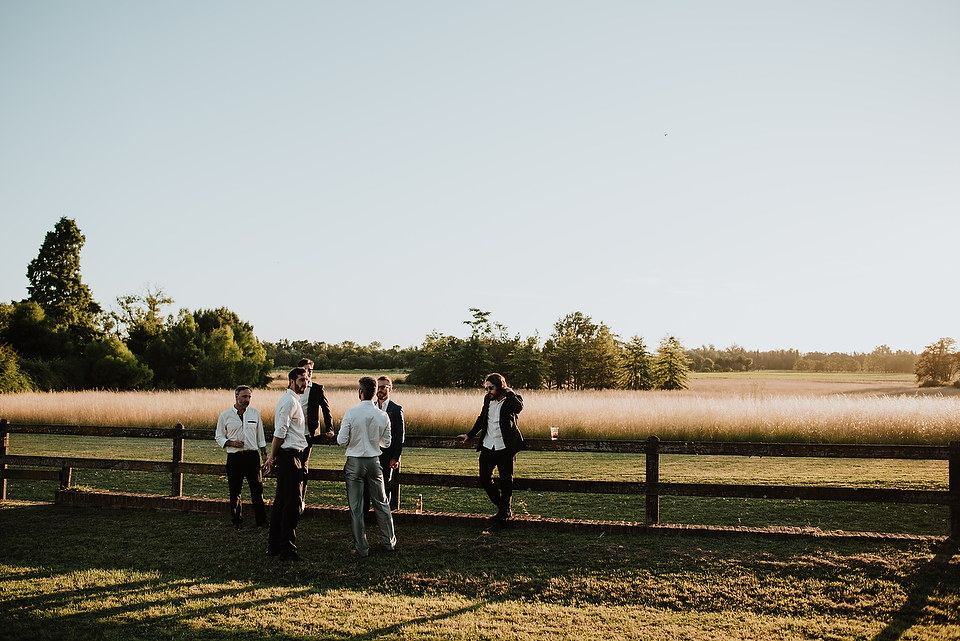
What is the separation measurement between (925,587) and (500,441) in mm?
4096

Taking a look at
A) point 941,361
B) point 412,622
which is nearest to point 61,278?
point 412,622

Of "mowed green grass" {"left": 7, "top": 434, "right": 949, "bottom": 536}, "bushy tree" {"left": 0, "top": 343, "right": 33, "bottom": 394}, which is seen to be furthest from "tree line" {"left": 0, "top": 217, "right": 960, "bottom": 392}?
"mowed green grass" {"left": 7, "top": 434, "right": 949, "bottom": 536}

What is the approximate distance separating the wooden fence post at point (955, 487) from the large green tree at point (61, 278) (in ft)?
187

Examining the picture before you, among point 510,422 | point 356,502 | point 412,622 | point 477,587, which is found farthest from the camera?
point 510,422

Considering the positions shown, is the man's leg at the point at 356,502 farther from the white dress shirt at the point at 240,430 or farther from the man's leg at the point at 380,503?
the white dress shirt at the point at 240,430

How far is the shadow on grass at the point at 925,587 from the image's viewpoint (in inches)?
186

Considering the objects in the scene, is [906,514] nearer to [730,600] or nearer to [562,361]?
[730,600]

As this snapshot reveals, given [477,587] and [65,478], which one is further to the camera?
[65,478]

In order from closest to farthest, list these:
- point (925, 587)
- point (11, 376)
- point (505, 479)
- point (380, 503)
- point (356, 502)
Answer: point (925, 587) < point (356, 502) < point (380, 503) < point (505, 479) < point (11, 376)

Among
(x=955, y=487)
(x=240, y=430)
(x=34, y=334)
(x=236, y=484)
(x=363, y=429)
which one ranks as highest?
(x=34, y=334)

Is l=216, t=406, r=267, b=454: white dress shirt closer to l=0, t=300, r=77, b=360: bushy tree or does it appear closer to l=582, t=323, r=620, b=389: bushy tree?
l=582, t=323, r=620, b=389: bushy tree

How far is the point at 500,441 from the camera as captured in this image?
24.1 ft

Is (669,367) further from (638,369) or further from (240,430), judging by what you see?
(240,430)

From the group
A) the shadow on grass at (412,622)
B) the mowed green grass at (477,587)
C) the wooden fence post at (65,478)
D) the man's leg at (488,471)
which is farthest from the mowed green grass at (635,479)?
the shadow on grass at (412,622)
